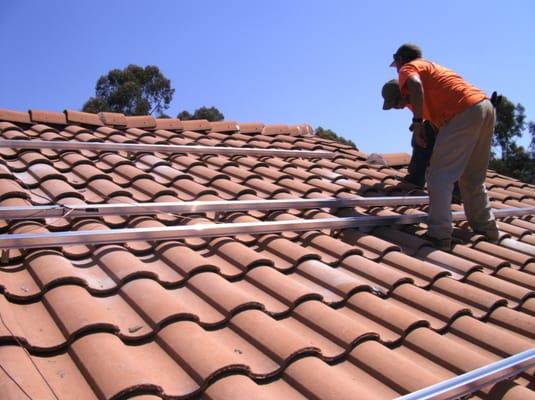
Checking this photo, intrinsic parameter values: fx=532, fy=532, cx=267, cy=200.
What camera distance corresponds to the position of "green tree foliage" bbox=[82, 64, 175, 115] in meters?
29.4

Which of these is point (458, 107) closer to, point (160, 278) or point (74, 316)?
point (160, 278)

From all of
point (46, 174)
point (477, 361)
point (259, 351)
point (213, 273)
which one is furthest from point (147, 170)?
point (477, 361)

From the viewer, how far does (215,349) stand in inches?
75.6

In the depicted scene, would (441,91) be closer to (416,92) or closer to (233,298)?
(416,92)

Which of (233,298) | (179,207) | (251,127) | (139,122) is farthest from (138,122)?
(233,298)

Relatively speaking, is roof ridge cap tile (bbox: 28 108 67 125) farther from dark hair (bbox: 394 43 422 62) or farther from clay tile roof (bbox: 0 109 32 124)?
dark hair (bbox: 394 43 422 62)

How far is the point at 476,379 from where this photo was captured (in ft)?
6.52

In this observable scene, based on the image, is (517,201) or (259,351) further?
(517,201)

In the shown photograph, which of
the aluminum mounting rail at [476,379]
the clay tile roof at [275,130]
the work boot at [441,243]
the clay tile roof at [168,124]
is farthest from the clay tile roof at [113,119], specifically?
the aluminum mounting rail at [476,379]

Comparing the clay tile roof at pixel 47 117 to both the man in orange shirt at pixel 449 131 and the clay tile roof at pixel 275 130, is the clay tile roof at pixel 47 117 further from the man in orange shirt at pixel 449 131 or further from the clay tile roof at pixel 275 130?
the man in orange shirt at pixel 449 131

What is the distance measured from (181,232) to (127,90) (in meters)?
28.3

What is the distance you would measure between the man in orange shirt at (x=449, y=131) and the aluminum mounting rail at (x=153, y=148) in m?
1.48

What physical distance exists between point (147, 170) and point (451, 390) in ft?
9.40

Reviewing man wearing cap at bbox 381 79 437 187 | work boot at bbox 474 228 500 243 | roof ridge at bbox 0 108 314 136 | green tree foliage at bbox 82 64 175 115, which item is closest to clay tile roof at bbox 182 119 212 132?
roof ridge at bbox 0 108 314 136
